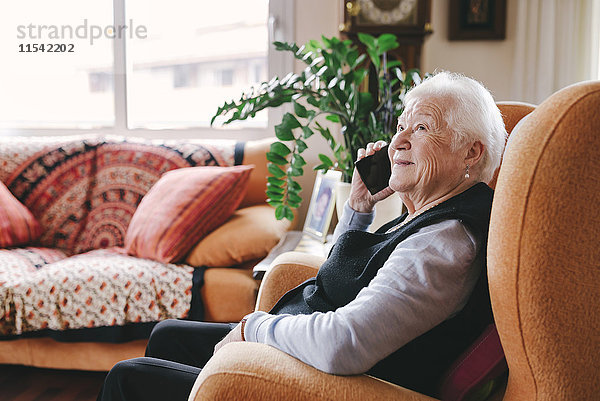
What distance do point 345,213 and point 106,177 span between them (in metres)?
1.45

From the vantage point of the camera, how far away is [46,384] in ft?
6.88

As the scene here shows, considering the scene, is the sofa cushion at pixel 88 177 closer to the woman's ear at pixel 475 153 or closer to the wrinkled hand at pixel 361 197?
the wrinkled hand at pixel 361 197

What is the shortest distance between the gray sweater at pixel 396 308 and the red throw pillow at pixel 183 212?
1221mm

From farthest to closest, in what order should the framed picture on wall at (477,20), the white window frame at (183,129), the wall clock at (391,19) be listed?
the white window frame at (183,129), the framed picture on wall at (477,20), the wall clock at (391,19)

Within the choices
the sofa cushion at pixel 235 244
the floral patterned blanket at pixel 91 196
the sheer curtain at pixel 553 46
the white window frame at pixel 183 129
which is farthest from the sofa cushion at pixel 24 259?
the sheer curtain at pixel 553 46

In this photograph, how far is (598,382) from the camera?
761mm

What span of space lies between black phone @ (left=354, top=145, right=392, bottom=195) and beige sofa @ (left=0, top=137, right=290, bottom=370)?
0.73 m

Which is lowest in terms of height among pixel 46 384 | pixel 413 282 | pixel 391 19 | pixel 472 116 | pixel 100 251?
pixel 46 384

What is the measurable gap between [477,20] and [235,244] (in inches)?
66.1

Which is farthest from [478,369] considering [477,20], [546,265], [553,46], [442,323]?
[477,20]

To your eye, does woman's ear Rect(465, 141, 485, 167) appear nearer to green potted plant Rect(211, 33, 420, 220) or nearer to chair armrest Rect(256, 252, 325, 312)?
chair armrest Rect(256, 252, 325, 312)

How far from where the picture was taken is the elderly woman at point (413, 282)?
86 centimetres

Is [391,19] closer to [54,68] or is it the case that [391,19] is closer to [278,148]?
[278,148]

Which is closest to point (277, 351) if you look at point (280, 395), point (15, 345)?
point (280, 395)
